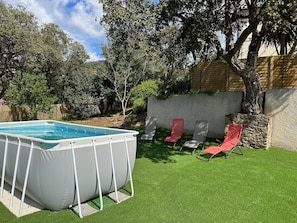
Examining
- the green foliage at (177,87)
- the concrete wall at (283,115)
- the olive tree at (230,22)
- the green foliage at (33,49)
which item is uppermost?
the green foliage at (33,49)

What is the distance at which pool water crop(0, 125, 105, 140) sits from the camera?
28.8 feet

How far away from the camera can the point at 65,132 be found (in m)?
9.64

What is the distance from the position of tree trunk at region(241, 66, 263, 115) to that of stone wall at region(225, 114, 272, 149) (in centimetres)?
35

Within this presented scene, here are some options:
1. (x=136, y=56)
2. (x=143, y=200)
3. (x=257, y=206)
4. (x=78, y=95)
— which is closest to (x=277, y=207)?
(x=257, y=206)

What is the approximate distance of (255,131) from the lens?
9.34 metres

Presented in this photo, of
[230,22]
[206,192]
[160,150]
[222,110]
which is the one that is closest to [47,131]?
[160,150]

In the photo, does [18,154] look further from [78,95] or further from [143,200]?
[78,95]

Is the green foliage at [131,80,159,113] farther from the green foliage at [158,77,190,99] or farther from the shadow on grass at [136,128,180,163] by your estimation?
the shadow on grass at [136,128,180,163]

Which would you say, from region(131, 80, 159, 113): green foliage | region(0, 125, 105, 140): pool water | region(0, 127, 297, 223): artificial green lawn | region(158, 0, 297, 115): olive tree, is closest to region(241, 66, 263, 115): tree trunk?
region(158, 0, 297, 115): olive tree

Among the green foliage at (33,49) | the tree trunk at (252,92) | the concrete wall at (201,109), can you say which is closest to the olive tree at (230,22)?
the tree trunk at (252,92)

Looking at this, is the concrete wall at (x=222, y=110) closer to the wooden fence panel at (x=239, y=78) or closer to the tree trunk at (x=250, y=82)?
the tree trunk at (x=250, y=82)

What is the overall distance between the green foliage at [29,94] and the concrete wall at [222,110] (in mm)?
8600

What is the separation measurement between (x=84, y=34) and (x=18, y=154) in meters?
26.0

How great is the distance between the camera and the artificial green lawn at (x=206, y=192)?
14.0ft
